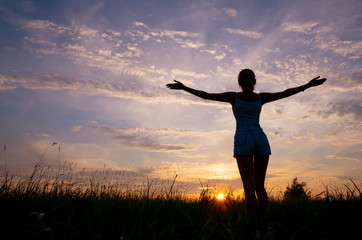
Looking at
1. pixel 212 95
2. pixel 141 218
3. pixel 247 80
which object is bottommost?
pixel 141 218

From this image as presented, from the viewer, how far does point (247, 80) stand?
Answer: 5102 millimetres

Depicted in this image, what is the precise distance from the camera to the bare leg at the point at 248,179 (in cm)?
474

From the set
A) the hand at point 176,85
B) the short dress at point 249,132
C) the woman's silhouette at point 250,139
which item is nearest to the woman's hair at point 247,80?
the woman's silhouette at point 250,139

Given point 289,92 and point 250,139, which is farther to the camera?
point 289,92

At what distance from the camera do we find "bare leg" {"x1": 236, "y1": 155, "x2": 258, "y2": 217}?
4736mm

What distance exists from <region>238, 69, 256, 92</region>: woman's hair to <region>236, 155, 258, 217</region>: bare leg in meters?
1.28

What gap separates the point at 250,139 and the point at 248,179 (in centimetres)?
68

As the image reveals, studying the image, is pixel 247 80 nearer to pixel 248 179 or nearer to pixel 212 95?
pixel 212 95

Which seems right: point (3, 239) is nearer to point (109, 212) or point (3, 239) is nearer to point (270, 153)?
point (109, 212)

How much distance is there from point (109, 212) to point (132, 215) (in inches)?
16.1

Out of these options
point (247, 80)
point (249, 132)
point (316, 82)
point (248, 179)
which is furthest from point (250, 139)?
point (316, 82)

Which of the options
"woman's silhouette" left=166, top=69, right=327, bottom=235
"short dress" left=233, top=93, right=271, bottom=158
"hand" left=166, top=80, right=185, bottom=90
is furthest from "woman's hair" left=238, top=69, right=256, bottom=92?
"hand" left=166, top=80, right=185, bottom=90

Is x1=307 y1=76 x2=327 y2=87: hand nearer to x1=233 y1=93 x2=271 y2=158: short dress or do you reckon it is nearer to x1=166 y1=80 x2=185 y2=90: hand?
x1=233 y1=93 x2=271 y2=158: short dress

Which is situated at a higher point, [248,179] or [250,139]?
[250,139]
